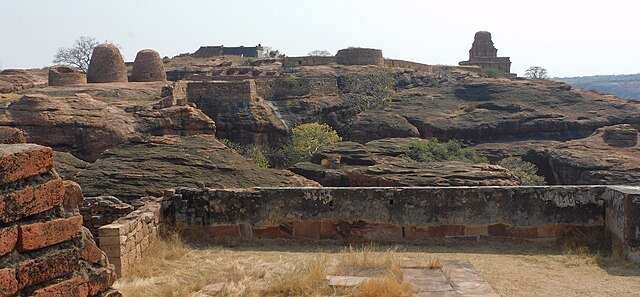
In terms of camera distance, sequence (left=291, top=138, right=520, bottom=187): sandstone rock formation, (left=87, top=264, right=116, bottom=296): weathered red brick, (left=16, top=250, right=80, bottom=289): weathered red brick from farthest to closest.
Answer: (left=291, top=138, right=520, bottom=187): sandstone rock formation, (left=87, top=264, right=116, bottom=296): weathered red brick, (left=16, top=250, right=80, bottom=289): weathered red brick

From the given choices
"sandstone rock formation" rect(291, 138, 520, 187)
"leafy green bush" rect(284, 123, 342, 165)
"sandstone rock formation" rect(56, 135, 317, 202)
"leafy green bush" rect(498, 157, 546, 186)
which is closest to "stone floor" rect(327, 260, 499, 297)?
"sandstone rock formation" rect(56, 135, 317, 202)

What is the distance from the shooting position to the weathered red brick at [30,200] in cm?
248

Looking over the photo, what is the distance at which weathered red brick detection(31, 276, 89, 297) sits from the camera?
2588mm

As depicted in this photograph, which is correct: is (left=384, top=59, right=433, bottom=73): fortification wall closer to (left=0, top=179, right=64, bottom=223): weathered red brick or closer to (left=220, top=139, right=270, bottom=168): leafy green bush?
(left=220, top=139, right=270, bottom=168): leafy green bush

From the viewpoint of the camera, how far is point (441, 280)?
550 cm

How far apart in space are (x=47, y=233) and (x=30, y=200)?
167 millimetres

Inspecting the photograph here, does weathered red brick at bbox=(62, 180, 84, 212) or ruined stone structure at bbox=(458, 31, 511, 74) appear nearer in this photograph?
weathered red brick at bbox=(62, 180, 84, 212)

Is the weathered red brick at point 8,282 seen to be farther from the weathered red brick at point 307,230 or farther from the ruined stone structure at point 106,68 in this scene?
the ruined stone structure at point 106,68

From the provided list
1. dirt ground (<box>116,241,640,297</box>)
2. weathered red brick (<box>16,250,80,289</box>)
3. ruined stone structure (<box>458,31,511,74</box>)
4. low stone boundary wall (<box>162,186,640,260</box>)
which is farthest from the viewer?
ruined stone structure (<box>458,31,511,74</box>)

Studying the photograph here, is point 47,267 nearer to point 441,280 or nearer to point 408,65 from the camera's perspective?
point 441,280

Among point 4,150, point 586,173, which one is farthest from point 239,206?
point 586,173

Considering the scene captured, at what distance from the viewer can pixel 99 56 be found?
33.9m

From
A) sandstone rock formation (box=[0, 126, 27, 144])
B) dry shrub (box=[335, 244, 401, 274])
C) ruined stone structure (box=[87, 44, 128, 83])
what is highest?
ruined stone structure (box=[87, 44, 128, 83])

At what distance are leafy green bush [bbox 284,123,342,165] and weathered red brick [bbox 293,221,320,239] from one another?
63.4 feet
